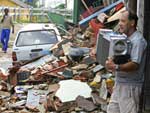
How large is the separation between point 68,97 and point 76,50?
317 centimetres

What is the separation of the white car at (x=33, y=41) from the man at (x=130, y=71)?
32.8 feet

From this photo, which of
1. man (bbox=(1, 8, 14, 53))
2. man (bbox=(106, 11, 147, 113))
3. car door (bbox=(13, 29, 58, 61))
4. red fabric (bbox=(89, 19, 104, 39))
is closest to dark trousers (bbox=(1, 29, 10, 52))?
man (bbox=(1, 8, 14, 53))

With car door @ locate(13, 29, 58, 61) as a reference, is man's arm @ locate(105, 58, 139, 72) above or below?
above

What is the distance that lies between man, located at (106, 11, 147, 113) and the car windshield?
1043cm

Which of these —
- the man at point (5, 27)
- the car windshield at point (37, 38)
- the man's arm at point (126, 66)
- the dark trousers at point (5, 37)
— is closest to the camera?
the man's arm at point (126, 66)

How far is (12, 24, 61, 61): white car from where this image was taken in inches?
637

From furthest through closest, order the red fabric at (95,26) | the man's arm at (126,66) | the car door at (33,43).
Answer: the car door at (33,43) → the red fabric at (95,26) → the man's arm at (126,66)

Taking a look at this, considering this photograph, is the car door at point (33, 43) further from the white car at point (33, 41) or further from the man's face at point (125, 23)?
the man's face at point (125, 23)

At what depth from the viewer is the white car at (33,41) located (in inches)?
637

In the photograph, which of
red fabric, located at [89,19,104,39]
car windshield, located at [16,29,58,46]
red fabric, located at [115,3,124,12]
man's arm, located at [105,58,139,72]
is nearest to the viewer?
man's arm, located at [105,58,139,72]

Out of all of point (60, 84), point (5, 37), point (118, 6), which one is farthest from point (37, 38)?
point (5, 37)

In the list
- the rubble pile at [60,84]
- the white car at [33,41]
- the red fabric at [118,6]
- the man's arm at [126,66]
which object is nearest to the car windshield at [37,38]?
the white car at [33,41]

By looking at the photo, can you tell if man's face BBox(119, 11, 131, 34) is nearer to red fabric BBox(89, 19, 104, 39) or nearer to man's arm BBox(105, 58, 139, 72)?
man's arm BBox(105, 58, 139, 72)

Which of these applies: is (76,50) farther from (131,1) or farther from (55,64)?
(131,1)
